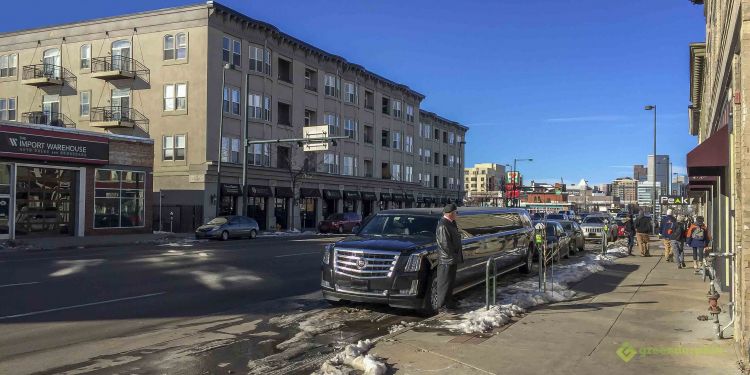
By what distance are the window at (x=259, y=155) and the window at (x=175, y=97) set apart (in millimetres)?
5532

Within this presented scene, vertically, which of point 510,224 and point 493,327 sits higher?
point 510,224

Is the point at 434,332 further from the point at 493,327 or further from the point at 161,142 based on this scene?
the point at 161,142

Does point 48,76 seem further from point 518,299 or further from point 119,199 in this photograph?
point 518,299

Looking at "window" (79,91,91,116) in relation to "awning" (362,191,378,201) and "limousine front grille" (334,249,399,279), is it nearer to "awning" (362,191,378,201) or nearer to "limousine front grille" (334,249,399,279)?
"awning" (362,191,378,201)

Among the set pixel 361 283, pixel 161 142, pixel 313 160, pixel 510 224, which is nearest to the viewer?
pixel 361 283

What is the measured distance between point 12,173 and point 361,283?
84.3ft

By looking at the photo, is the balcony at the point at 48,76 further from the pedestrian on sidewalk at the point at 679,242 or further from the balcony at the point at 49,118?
the pedestrian on sidewalk at the point at 679,242

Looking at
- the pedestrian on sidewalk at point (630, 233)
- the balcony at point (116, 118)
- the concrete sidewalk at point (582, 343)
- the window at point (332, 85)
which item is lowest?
the concrete sidewalk at point (582, 343)

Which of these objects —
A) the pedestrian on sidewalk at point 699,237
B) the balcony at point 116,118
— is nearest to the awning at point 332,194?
the balcony at point 116,118

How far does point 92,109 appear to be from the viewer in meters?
42.2

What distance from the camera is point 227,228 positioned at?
30.8m

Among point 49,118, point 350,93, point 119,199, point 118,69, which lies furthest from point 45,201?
point 350,93

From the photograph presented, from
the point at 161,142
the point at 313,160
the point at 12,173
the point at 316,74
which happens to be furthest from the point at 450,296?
the point at 316,74

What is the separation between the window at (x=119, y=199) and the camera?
32406mm
